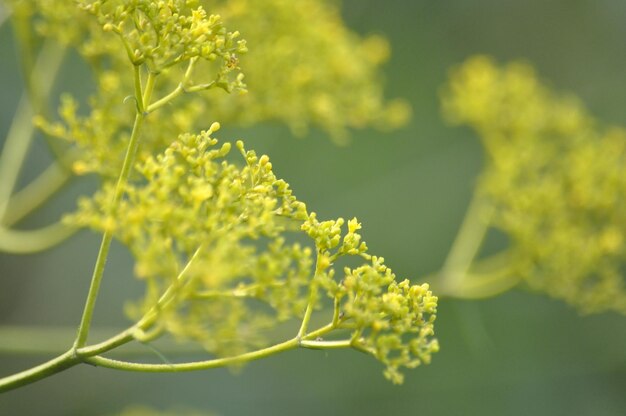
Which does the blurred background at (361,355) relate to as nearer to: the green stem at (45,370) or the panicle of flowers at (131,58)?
the panicle of flowers at (131,58)

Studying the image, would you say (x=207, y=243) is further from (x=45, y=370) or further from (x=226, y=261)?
(x=45, y=370)

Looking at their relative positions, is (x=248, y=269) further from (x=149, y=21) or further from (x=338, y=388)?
(x=338, y=388)

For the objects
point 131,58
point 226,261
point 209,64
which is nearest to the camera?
point 226,261

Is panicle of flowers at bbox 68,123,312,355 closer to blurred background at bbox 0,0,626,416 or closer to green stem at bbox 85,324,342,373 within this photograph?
green stem at bbox 85,324,342,373

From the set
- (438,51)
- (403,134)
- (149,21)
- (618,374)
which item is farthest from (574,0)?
(149,21)

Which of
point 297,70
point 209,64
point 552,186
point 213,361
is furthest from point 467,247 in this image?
point 213,361

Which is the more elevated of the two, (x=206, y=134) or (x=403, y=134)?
(x=403, y=134)
